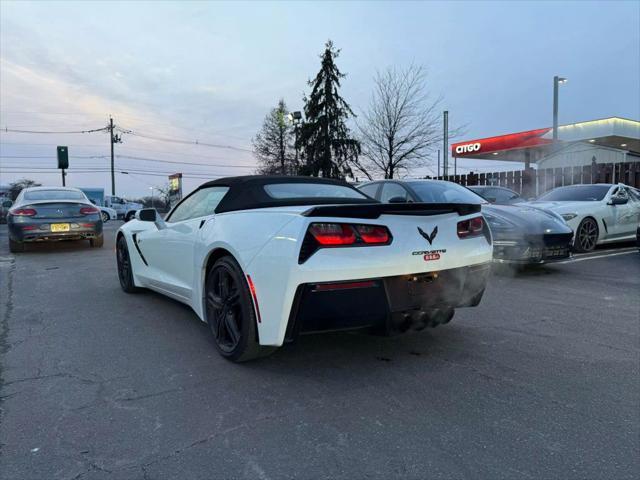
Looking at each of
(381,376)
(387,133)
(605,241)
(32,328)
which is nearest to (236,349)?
(381,376)

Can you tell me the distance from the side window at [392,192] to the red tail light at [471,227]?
3834 mm

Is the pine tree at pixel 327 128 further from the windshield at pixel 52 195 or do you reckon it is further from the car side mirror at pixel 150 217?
the car side mirror at pixel 150 217

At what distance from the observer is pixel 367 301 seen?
2.85 meters

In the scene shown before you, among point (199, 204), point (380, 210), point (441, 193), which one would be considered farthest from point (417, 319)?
point (441, 193)

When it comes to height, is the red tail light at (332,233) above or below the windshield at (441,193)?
below

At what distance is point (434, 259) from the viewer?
10.1 feet

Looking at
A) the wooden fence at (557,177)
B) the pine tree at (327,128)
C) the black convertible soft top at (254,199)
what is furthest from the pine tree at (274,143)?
the black convertible soft top at (254,199)

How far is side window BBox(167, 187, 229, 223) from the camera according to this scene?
3988 mm

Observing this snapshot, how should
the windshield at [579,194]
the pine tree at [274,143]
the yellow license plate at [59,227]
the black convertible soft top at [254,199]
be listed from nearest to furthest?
the black convertible soft top at [254,199] < the windshield at [579,194] < the yellow license plate at [59,227] < the pine tree at [274,143]

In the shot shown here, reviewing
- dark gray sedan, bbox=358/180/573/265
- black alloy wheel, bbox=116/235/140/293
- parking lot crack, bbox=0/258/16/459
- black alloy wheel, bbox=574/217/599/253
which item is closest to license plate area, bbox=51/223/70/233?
parking lot crack, bbox=0/258/16/459

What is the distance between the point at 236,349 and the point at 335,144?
2672 cm

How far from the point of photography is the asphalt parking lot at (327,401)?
2.13 meters

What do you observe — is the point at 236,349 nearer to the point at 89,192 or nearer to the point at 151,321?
the point at 151,321

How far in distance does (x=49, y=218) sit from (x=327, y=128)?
21563 mm
